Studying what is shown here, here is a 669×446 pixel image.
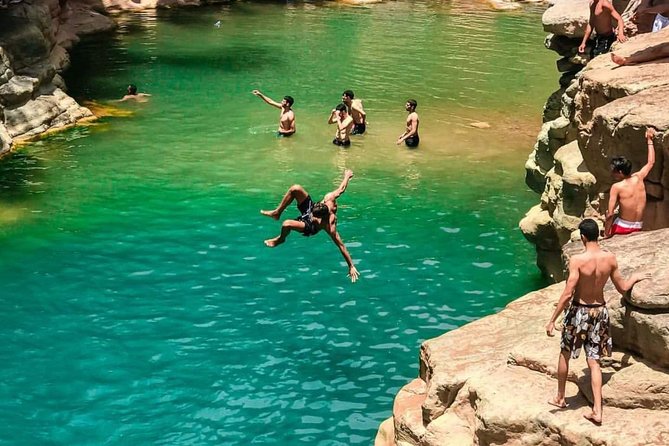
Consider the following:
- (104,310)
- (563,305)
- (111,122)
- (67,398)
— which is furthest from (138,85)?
(563,305)

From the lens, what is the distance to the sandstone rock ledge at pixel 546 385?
10.0 m

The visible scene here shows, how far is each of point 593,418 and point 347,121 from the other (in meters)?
17.5

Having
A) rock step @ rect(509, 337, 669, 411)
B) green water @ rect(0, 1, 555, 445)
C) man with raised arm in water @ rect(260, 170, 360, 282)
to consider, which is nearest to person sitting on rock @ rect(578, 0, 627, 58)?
green water @ rect(0, 1, 555, 445)

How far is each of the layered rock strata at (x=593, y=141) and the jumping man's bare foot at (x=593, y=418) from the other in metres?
4.35

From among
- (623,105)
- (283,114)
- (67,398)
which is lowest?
(67,398)

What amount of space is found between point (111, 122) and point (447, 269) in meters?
14.6

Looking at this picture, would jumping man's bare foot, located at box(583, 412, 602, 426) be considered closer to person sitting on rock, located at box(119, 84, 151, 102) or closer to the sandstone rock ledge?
the sandstone rock ledge

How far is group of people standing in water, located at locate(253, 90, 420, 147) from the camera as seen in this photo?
26.5 meters

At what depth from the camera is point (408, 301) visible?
17953 mm

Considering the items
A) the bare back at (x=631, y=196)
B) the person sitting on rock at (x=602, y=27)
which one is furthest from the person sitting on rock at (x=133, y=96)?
the bare back at (x=631, y=196)

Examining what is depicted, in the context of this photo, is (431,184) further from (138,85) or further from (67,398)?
(138,85)

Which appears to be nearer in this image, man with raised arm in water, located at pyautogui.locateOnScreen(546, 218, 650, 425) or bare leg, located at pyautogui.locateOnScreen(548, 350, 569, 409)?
man with raised arm in water, located at pyautogui.locateOnScreen(546, 218, 650, 425)

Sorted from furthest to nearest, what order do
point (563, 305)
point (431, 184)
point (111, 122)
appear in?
1. point (111, 122)
2. point (431, 184)
3. point (563, 305)

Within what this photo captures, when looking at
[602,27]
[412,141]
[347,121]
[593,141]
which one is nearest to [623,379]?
[593,141]
